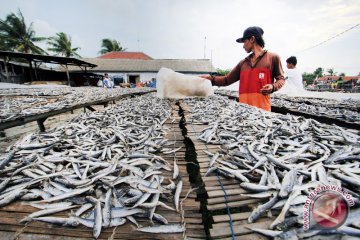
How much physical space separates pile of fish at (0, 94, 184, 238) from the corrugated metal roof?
38.7m

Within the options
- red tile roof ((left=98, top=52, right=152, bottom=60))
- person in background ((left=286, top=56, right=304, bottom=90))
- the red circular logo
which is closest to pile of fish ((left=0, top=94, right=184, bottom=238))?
the red circular logo

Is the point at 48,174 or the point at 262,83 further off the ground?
the point at 262,83

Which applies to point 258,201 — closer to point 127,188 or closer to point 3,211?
point 127,188

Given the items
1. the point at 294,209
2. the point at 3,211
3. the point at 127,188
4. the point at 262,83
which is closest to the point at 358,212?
the point at 294,209

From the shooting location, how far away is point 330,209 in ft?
4.06

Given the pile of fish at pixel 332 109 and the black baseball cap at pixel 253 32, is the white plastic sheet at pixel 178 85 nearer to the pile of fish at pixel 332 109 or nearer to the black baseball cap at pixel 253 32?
the pile of fish at pixel 332 109

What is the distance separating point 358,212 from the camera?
4.73ft

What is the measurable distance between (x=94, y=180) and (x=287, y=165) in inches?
74.5

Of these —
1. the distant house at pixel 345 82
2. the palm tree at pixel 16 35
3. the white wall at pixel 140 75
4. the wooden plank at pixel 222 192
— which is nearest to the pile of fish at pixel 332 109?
the wooden plank at pixel 222 192

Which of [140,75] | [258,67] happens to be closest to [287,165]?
[258,67]

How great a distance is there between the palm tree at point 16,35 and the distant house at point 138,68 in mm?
7740

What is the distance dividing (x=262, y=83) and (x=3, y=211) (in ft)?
18.1

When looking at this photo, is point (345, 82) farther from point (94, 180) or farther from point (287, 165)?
point (94, 180)

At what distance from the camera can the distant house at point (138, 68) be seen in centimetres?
3976
